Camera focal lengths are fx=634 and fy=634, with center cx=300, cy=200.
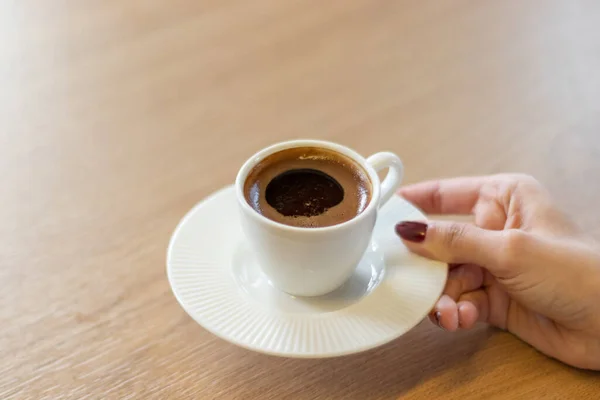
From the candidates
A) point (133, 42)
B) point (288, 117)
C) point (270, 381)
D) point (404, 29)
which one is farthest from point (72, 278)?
point (404, 29)

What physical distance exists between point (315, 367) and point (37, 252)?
15.3 inches

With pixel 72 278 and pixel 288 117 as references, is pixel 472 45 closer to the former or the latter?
pixel 288 117

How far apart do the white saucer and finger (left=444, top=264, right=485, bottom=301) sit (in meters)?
0.10

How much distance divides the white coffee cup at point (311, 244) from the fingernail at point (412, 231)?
0.14 ft

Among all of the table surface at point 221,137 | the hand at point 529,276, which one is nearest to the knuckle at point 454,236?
the hand at point 529,276

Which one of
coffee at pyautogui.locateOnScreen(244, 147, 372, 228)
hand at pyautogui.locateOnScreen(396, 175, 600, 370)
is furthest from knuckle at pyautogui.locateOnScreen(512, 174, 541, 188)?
coffee at pyautogui.locateOnScreen(244, 147, 372, 228)

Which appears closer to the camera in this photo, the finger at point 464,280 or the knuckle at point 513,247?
the knuckle at point 513,247

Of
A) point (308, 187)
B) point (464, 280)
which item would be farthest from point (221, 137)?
point (464, 280)

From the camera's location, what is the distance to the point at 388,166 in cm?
73

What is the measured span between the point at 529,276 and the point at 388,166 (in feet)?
0.64

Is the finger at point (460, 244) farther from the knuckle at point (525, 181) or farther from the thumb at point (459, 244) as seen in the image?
the knuckle at point (525, 181)

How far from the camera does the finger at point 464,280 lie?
79 cm

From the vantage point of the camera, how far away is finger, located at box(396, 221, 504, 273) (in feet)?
2.25

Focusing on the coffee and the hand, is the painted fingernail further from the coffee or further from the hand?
the coffee
